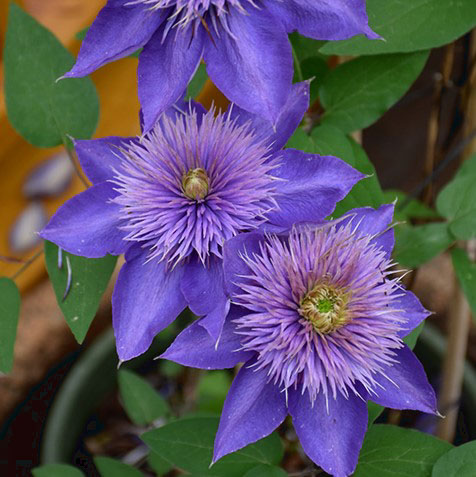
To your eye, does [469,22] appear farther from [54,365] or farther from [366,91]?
[54,365]

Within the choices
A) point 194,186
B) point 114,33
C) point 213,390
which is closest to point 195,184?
point 194,186

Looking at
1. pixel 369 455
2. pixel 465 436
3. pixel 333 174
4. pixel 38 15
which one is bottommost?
A: pixel 465 436

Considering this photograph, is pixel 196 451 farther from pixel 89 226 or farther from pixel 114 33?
pixel 114 33

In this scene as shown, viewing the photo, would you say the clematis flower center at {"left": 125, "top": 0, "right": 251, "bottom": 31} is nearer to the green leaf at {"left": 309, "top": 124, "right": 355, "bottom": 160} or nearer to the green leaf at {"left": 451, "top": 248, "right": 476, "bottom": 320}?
the green leaf at {"left": 309, "top": 124, "right": 355, "bottom": 160}

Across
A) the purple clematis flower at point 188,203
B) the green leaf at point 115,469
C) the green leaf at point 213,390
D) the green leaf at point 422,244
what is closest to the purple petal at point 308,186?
the purple clematis flower at point 188,203

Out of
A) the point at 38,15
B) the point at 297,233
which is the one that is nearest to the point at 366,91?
the point at 297,233

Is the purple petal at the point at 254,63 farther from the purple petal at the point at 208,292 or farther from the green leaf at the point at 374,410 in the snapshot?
the green leaf at the point at 374,410
